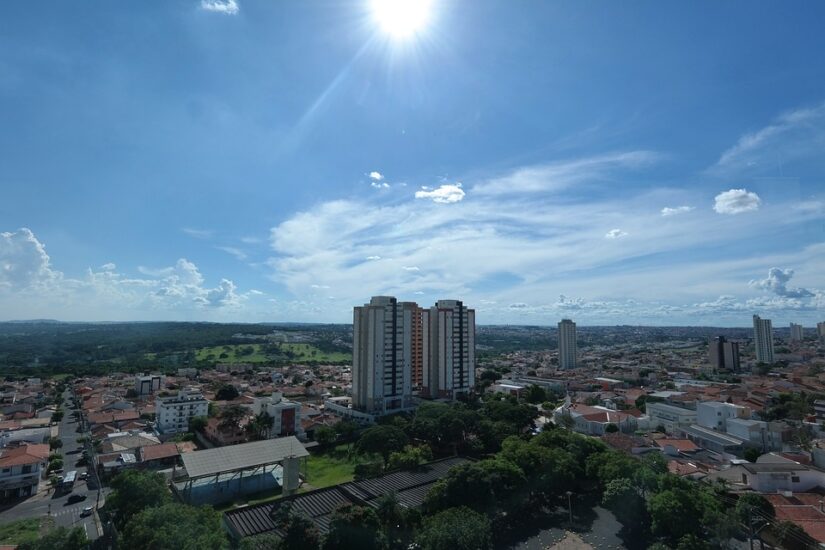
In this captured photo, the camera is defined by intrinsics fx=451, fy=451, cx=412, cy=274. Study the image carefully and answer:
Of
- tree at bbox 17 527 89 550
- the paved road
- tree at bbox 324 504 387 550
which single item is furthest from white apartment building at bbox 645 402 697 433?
the paved road

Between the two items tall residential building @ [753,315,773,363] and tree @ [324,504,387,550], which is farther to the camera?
tall residential building @ [753,315,773,363]

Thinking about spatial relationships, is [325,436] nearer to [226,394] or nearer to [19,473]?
Answer: [19,473]

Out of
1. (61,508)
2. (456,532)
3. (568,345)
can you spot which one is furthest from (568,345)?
(61,508)

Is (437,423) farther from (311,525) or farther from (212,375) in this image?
(212,375)

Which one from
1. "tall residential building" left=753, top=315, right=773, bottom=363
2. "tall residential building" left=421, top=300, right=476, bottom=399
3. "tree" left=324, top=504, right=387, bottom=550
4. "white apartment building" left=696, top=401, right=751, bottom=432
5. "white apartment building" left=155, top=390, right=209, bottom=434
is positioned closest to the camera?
"tree" left=324, top=504, right=387, bottom=550

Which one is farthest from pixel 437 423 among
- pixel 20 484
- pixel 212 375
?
pixel 212 375

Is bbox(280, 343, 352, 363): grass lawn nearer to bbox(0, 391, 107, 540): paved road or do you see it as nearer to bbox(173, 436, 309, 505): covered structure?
bbox(0, 391, 107, 540): paved road
